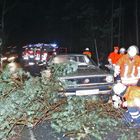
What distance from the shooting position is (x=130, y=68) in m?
11.8

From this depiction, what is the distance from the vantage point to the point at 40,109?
387 inches

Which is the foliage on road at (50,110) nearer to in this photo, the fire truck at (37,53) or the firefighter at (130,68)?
the firefighter at (130,68)

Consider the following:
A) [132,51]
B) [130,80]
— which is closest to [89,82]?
[130,80]

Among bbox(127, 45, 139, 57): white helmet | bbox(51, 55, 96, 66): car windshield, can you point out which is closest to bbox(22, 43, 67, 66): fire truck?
bbox(51, 55, 96, 66): car windshield

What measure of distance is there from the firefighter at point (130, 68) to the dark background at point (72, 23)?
61.7 ft

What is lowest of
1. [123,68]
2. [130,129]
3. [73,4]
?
[130,129]

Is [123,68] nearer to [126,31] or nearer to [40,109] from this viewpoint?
[40,109]

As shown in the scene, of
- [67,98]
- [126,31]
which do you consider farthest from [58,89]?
[126,31]

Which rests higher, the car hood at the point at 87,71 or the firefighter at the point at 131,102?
the car hood at the point at 87,71

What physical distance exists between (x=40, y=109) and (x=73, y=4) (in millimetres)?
43479

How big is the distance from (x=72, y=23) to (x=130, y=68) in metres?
44.6

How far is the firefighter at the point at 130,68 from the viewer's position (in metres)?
11.7

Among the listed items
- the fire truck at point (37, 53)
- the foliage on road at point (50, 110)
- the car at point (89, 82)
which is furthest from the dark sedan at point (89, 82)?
the fire truck at point (37, 53)

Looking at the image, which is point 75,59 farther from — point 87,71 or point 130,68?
point 130,68
